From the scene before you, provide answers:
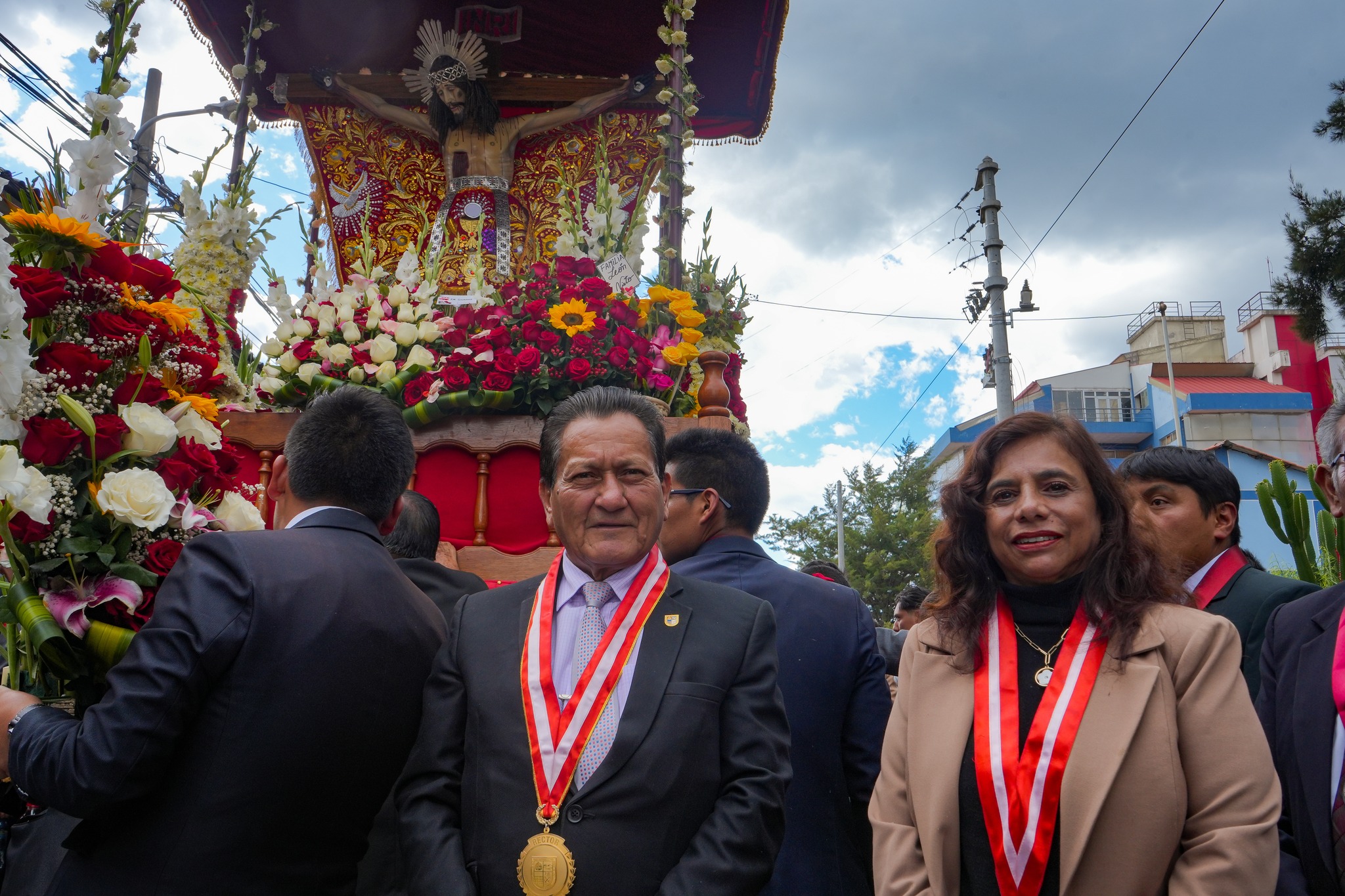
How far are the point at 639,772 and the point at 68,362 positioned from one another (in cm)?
145

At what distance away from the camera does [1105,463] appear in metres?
2.27

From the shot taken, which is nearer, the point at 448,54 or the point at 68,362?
the point at 68,362

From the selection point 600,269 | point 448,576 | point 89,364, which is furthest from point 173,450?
point 600,269

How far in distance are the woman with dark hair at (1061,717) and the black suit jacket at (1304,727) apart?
0.30 metres

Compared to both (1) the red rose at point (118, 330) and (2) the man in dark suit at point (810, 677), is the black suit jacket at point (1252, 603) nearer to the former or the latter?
(2) the man in dark suit at point (810, 677)

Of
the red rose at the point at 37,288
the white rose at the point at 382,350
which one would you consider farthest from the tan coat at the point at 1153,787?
the white rose at the point at 382,350

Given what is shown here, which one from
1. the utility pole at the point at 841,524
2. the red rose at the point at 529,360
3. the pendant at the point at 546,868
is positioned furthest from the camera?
the utility pole at the point at 841,524

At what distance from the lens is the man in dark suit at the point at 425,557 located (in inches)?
110

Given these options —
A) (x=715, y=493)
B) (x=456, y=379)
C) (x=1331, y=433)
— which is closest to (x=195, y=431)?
(x=715, y=493)

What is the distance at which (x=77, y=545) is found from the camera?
2.03 meters

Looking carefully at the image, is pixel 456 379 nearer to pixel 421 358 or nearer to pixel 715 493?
pixel 421 358

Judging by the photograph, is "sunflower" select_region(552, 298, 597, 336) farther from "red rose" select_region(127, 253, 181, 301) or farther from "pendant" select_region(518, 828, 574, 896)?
"pendant" select_region(518, 828, 574, 896)

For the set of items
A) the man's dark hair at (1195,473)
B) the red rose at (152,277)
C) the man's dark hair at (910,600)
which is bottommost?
the man's dark hair at (910,600)

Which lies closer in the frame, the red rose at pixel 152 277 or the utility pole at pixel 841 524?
the red rose at pixel 152 277
